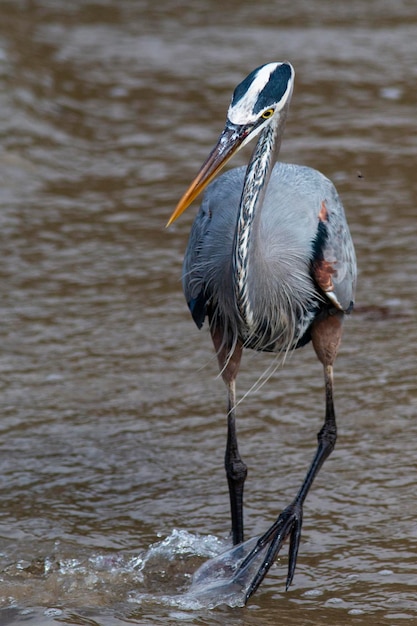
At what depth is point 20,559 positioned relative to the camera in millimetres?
4434

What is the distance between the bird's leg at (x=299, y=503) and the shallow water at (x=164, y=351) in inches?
4.0

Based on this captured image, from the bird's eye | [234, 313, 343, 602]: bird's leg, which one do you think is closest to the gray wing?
[234, 313, 343, 602]: bird's leg

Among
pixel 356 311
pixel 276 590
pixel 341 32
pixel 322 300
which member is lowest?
pixel 276 590

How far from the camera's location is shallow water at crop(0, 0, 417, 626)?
436 centimetres

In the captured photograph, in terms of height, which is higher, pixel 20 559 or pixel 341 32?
pixel 341 32

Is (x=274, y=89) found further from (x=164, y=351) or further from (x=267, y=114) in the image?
(x=164, y=351)

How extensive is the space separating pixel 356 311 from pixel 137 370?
4.20ft

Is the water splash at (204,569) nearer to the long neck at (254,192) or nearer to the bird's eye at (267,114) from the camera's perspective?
the long neck at (254,192)

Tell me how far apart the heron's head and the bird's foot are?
1210 millimetres

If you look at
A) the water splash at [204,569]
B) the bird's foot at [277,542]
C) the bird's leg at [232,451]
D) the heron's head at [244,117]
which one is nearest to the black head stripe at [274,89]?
the heron's head at [244,117]

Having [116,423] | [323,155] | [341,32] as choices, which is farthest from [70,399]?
[341,32]

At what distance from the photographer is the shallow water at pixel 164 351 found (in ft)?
14.3

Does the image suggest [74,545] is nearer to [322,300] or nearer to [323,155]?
[322,300]

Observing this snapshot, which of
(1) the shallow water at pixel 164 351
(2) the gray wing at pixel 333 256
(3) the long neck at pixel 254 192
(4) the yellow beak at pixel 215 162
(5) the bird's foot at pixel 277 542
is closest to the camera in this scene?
(4) the yellow beak at pixel 215 162
